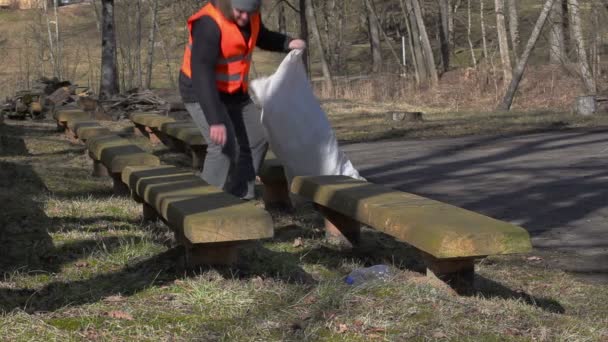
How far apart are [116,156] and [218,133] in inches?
69.8

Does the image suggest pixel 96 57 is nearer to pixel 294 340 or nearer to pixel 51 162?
pixel 51 162

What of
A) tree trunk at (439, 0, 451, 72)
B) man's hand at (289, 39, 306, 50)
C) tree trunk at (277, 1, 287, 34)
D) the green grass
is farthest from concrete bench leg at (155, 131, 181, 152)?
tree trunk at (277, 1, 287, 34)

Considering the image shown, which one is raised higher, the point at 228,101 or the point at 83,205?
the point at 228,101

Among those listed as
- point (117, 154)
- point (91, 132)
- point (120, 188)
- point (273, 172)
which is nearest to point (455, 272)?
point (273, 172)

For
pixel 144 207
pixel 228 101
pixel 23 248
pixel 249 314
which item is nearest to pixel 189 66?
pixel 228 101

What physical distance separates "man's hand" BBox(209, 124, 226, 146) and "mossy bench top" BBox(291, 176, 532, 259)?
58 cm

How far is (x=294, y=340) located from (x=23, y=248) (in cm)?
230

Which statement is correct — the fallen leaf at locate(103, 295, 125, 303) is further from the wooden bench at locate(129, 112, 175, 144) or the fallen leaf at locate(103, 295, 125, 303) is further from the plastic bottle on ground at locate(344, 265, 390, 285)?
the wooden bench at locate(129, 112, 175, 144)

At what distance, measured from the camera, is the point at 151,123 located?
1219cm

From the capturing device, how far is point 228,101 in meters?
6.41

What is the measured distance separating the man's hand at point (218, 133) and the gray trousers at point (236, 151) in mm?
114

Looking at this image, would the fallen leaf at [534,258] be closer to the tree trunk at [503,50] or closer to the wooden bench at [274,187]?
the wooden bench at [274,187]

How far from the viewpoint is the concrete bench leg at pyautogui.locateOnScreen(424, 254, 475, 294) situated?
466 centimetres

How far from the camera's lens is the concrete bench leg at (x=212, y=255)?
4.77 metres
